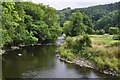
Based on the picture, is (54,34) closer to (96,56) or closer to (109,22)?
(109,22)

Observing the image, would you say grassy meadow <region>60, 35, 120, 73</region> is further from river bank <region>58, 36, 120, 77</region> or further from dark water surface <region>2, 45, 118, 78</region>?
dark water surface <region>2, 45, 118, 78</region>

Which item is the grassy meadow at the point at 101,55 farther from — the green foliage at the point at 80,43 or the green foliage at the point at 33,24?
the green foliage at the point at 33,24

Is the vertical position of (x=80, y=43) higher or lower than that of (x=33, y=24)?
lower

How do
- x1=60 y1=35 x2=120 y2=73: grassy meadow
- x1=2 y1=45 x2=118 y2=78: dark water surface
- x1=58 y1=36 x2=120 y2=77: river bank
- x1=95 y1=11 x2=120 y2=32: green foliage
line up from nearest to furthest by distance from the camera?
x1=2 y1=45 x2=118 y2=78: dark water surface < x1=58 y1=36 x2=120 y2=77: river bank < x1=60 y1=35 x2=120 y2=73: grassy meadow < x1=95 y1=11 x2=120 y2=32: green foliage

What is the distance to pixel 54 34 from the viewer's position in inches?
2810

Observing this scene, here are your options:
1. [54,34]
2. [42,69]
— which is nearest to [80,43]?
[42,69]

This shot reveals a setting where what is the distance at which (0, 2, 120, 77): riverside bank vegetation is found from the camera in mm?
36156

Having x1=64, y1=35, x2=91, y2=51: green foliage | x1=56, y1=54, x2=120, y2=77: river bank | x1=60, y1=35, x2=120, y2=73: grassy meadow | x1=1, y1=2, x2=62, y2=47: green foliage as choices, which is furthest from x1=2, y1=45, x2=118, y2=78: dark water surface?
x1=1, y1=2, x2=62, y2=47: green foliage

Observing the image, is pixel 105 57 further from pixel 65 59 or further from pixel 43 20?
pixel 43 20

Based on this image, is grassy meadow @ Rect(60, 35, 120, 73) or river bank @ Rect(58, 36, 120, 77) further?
grassy meadow @ Rect(60, 35, 120, 73)

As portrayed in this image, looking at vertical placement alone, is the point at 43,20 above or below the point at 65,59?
above

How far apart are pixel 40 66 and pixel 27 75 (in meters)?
5.72

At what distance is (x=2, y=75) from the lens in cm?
2945

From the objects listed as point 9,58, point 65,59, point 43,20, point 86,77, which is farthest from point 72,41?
point 43,20
